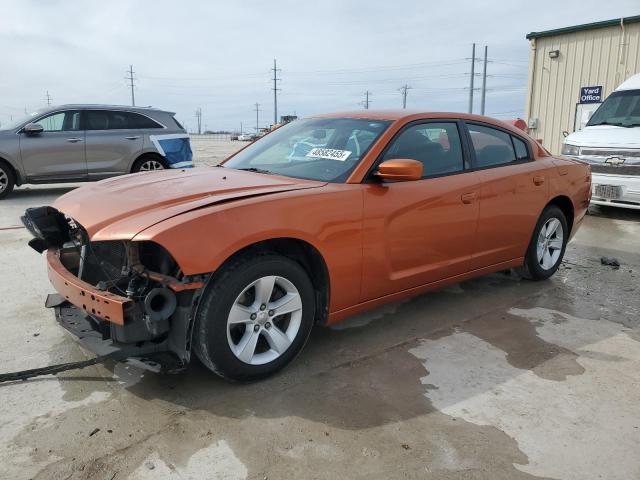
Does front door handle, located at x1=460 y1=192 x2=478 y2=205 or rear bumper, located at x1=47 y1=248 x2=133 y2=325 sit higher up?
front door handle, located at x1=460 y1=192 x2=478 y2=205

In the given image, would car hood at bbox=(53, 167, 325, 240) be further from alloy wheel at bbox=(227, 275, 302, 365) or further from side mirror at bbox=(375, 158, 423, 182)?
alloy wheel at bbox=(227, 275, 302, 365)

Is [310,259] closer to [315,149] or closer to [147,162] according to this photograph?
[315,149]

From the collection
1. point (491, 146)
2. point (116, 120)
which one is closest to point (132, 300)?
point (491, 146)

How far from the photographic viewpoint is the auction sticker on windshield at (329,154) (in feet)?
11.6

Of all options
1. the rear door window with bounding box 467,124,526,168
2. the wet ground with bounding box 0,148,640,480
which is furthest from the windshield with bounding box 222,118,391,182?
the wet ground with bounding box 0,148,640,480

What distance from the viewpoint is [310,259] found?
10.5 feet

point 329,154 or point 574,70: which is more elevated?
point 574,70

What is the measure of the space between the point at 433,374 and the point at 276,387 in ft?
3.07

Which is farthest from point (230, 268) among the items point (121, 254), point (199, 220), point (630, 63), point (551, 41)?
point (551, 41)

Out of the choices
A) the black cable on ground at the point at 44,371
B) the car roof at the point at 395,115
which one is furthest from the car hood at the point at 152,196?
the car roof at the point at 395,115

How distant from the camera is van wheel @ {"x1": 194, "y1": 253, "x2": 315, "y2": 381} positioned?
8.91 ft

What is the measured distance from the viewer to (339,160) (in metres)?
3.52

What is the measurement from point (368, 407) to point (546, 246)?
2.97m

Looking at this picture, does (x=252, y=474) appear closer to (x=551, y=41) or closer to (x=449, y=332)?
(x=449, y=332)
